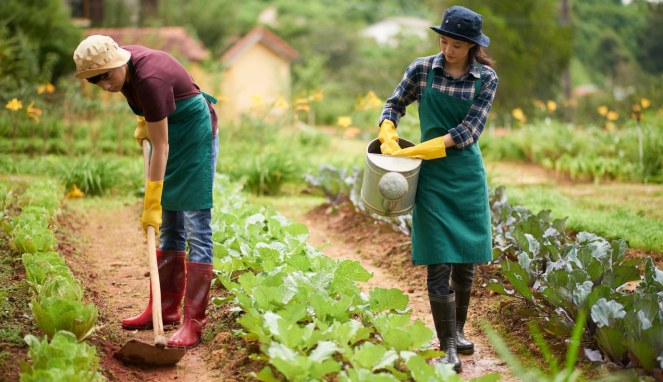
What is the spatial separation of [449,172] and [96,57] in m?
1.61

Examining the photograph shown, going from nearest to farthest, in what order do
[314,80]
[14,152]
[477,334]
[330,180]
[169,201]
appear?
[169,201], [477,334], [330,180], [14,152], [314,80]

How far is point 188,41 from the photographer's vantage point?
20.2m

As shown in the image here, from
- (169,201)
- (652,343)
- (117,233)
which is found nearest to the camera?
(652,343)

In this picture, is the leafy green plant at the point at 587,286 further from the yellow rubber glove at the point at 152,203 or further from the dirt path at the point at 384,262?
the yellow rubber glove at the point at 152,203

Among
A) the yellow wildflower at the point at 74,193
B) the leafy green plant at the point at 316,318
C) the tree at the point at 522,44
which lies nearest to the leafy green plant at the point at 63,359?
the leafy green plant at the point at 316,318

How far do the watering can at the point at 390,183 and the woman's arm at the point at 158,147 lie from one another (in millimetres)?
909

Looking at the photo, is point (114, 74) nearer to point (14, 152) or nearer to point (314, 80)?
point (14, 152)

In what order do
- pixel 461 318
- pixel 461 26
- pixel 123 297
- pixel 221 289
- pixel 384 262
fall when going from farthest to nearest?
pixel 384 262 < pixel 123 297 < pixel 221 289 < pixel 461 318 < pixel 461 26

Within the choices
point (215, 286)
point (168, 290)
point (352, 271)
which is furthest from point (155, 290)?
point (215, 286)

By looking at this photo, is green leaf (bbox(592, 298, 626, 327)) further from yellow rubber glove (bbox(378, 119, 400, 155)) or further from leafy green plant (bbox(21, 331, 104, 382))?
leafy green plant (bbox(21, 331, 104, 382))

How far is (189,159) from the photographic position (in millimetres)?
3721

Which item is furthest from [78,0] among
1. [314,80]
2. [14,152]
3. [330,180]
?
[330,180]

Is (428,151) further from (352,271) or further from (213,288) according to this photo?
(213,288)

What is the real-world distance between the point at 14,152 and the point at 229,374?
20.3 ft
